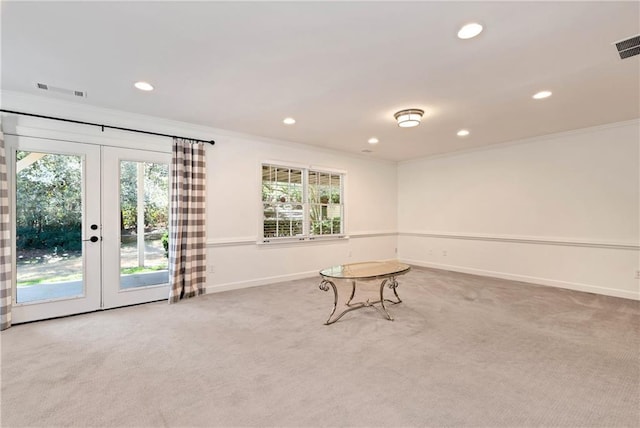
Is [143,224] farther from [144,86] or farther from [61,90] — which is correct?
[144,86]

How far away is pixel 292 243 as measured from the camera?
212 inches

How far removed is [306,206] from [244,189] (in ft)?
4.21

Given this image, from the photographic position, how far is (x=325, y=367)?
7.59 ft

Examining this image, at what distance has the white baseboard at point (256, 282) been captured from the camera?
14.7 ft

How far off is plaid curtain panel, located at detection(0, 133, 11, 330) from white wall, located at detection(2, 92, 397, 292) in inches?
20.8

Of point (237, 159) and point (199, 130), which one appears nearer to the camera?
point (199, 130)

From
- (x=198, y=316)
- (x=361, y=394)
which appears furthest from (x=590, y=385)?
(x=198, y=316)

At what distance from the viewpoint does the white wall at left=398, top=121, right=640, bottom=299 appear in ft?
14.0

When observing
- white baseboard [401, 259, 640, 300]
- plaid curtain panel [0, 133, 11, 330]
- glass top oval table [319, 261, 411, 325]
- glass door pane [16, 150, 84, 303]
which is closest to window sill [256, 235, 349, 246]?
glass top oval table [319, 261, 411, 325]

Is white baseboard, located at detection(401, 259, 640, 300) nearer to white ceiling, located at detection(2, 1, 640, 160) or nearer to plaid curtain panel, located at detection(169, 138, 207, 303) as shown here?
white ceiling, located at detection(2, 1, 640, 160)

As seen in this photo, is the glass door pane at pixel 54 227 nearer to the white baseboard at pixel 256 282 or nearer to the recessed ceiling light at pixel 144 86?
the recessed ceiling light at pixel 144 86

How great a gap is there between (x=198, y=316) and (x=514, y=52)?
4.05 meters

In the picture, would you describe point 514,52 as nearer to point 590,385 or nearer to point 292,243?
point 590,385

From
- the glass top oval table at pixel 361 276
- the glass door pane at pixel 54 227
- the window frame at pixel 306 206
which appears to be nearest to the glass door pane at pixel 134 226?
the glass door pane at pixel 54 227
